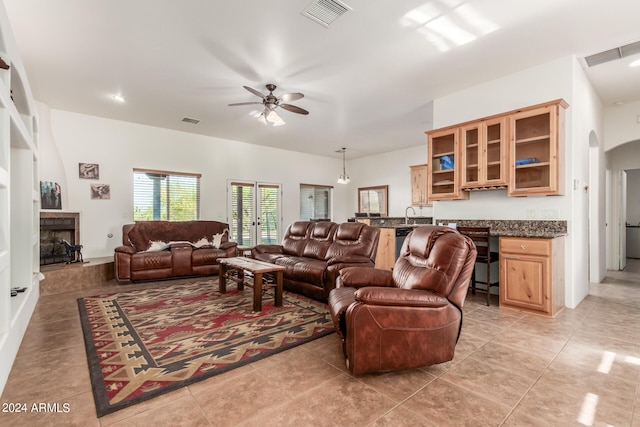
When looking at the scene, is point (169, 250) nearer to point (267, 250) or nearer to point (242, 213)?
point (267, 250)

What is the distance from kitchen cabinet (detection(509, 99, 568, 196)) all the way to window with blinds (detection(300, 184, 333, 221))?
5.79 m

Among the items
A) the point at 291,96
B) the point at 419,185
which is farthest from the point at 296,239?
the point at 419,185

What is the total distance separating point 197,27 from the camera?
301cm

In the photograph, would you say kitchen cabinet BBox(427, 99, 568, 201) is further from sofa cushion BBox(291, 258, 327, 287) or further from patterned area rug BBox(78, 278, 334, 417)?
patterned area rug BBox(78, 278, 334, 417)

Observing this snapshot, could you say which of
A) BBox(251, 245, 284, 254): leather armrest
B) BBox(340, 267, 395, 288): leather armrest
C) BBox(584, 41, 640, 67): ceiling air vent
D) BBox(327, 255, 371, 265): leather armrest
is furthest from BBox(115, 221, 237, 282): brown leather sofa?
BBox(584, 41, 640, 67): ceiling air vent

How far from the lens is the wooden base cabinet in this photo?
10.8 feet

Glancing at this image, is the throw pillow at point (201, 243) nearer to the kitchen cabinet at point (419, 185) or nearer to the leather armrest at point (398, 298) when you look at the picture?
the leather armrest at point (398, 298)

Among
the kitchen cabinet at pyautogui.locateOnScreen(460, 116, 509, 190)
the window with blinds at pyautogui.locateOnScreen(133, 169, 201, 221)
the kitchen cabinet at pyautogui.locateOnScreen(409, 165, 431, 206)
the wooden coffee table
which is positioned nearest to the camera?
the wooden coffee table

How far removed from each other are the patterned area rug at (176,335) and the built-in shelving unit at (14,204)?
1.60 ft

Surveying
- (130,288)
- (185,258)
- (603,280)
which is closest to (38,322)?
(130,288)

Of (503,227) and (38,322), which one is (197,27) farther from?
(503,227)

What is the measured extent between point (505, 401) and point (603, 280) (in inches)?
192

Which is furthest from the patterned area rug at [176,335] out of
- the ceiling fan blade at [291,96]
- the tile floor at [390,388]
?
the ceiling fan blade at [291,96]

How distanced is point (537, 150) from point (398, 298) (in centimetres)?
310
